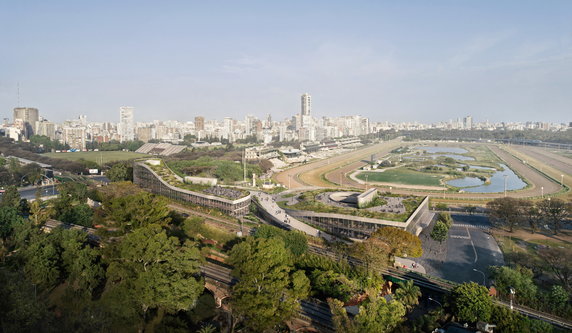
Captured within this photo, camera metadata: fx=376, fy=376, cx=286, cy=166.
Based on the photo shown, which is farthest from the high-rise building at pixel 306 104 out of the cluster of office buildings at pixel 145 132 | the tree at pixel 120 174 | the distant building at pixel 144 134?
the tree at pixel 120 174

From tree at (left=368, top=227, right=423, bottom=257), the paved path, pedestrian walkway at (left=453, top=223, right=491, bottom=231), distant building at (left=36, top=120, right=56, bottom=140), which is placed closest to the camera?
tree at (left=368, top=227, right=423, bottom=257)

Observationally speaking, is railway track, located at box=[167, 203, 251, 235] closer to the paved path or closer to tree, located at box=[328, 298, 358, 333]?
the paved path

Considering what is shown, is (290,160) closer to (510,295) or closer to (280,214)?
(280,214)

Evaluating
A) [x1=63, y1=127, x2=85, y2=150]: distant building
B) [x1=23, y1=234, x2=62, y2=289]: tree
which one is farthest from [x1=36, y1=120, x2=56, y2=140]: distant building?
[x1=23, y1=234, x2=62, y2=289]: tree

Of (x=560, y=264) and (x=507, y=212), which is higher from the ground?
(x=507, y=212)

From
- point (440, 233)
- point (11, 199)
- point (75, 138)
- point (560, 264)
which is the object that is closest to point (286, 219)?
point (440, 233)

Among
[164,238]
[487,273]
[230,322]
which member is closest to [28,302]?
[164,238]

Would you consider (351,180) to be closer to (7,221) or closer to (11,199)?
(11,199)
